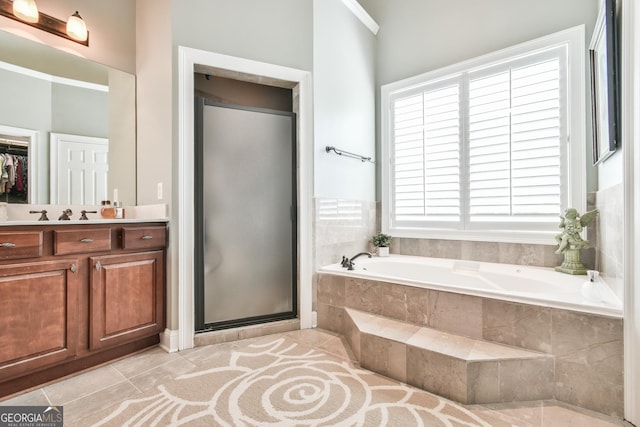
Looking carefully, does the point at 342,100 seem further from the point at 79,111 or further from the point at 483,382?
the point at 483,382

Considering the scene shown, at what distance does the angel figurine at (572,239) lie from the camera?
2.14 metres

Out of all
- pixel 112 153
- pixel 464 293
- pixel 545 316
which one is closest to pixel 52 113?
pixel 112 153

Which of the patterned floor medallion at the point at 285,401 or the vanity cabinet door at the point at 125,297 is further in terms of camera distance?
the vanity cabinet door at the point at 125,297

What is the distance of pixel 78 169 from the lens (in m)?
2.24

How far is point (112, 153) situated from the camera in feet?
7.81

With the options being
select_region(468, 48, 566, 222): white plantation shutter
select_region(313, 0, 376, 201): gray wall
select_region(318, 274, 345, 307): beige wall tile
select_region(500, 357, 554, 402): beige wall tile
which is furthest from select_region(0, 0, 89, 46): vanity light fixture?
select_region(500, 357, 554, 402): beige wall tile

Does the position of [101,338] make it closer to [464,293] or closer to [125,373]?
[125,373]

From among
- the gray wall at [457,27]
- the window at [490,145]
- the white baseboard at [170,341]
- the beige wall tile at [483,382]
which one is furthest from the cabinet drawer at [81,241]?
the gray wall at [457,27]

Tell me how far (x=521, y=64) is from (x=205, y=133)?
2705 millimetres

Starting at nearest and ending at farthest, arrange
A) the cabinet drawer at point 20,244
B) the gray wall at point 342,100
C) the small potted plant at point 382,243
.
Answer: the cabinet drawer at point 20,244 < the gray wall at point 342,100 < the small potted plant at point 382,243

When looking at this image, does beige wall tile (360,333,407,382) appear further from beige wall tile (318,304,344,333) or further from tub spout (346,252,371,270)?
tub spout (346,252,371,270)

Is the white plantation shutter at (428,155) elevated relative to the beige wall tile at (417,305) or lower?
elevated

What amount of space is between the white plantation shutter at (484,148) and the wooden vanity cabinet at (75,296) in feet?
8.06

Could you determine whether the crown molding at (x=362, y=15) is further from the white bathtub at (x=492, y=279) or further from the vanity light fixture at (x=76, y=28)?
the white bathtub at (x=492, y=279)
